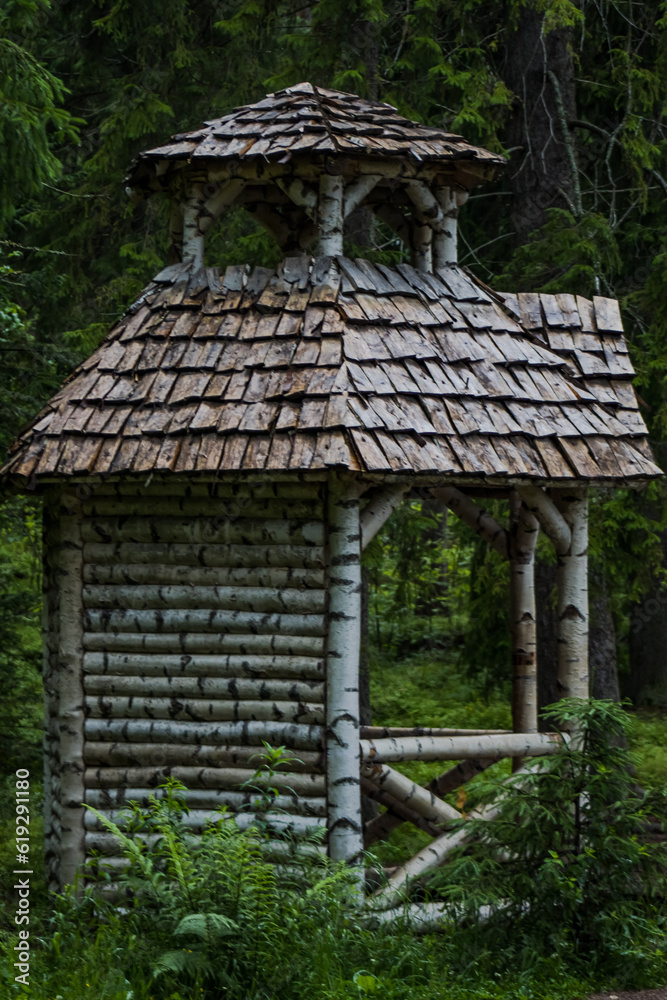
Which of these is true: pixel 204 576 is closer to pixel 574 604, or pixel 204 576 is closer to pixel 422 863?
pixel 422 863

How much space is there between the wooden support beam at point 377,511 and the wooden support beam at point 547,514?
2.56ft

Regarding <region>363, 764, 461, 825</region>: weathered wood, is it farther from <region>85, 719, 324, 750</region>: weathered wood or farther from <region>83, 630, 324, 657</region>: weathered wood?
<region>83, 630, 324, 657</region>: weathered wood

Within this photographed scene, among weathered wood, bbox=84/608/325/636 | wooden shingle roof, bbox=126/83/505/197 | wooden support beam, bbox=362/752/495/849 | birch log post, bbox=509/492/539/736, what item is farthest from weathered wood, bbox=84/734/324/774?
wooden shingle roof, bbox=126/83/505/197

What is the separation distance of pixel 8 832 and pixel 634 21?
10.1 meters

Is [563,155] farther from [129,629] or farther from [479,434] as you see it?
[129,629]

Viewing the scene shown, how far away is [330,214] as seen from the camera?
684 cm

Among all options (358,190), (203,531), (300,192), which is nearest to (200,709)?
(203,531)

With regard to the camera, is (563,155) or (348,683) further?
(563,155)

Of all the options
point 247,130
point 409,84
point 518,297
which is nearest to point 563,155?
point 409,84

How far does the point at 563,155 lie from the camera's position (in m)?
10.7

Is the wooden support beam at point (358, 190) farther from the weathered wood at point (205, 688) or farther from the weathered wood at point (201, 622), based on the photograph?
the weathered wood at point (205, 688)

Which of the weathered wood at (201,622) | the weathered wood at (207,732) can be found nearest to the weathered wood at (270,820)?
the weathered wood at (207,732)

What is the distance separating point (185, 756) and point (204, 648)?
2.07ft

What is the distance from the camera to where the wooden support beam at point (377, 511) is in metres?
6.35
